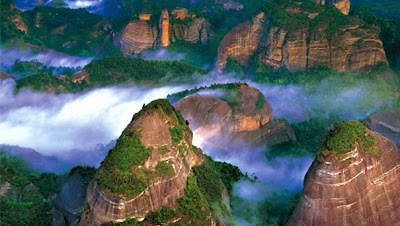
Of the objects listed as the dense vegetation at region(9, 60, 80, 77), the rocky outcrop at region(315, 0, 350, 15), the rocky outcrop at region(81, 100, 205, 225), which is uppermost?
the rocky outcrop at region(81, 100, 205, 225)

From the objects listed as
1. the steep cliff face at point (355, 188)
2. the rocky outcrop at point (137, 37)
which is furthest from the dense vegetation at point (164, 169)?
the rocky outcrop at point (137, 37)

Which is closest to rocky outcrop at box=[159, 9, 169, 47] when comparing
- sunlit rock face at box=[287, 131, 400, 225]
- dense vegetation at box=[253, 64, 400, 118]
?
dense vegetation at box=[253, 64, 400, 118]

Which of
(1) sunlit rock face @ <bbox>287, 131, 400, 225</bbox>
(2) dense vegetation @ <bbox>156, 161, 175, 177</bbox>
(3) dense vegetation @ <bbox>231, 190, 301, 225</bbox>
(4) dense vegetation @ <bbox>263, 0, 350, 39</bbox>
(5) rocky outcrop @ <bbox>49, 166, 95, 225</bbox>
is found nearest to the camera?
(2) dense vegetation @ <bbox>156, 161, 175, 177</bbox>

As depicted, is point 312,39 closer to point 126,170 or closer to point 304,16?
point 304,16

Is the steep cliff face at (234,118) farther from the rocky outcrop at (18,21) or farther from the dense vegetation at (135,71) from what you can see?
the rocky outcrop at (18,21)

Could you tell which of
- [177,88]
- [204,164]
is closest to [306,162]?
[204,164]

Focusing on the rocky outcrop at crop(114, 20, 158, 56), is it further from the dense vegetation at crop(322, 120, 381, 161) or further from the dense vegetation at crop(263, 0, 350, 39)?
the dense vegetation at crop(322, 120, 381, 161)

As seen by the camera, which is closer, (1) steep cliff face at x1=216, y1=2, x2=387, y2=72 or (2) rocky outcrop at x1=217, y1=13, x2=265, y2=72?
(1) steep cliff face at x1=216, y1=2, x2=387, y2=72
